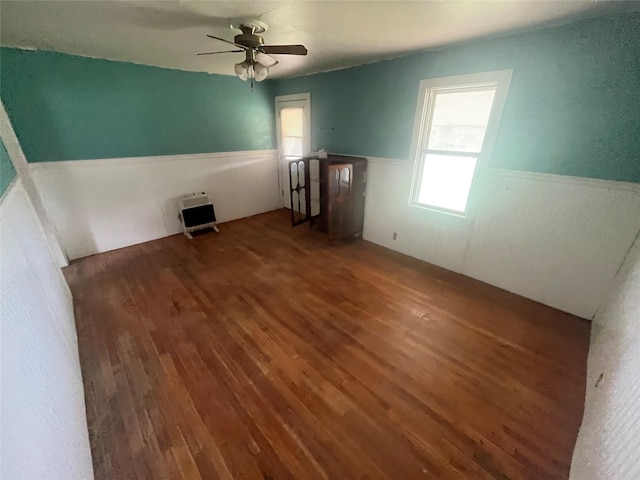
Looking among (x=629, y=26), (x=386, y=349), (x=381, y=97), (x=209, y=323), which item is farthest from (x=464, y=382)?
(x=381, y=97)

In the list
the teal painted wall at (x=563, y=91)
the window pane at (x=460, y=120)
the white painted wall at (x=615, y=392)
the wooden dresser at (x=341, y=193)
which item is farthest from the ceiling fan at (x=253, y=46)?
the white painted wall at (x=615, y=392)

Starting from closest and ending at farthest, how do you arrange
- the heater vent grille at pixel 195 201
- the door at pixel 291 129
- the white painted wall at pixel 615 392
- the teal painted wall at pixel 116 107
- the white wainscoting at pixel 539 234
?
the white painted wall at pixel 615 392 → the white wainscoting at pixel 539 234 → the teal painted wall at pixel 116 107 → the heater vent grille at pixel 195 201 → the door at pixel 291 129

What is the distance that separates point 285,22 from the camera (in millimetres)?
1955

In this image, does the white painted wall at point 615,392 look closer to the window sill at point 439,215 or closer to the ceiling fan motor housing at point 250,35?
the window sill at point 439,215

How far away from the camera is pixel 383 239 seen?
12.2 ft

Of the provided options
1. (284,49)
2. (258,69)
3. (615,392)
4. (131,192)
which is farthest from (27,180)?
(615,392)

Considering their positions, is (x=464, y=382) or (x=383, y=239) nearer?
(x=464, y=382)

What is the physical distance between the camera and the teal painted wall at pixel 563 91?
185 centimetres

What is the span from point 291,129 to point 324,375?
13.7 ft

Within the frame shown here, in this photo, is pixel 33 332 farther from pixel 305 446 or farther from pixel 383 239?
pixel 383 239

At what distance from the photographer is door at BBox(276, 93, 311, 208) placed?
4273 mm

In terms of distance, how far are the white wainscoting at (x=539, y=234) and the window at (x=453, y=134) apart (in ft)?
0.55

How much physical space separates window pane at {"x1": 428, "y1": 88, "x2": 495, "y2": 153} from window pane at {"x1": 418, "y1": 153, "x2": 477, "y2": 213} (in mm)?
131

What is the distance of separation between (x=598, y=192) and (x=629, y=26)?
1130 mm
